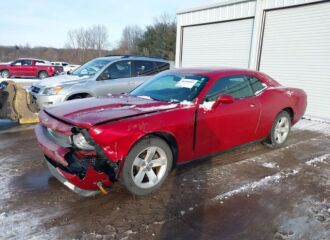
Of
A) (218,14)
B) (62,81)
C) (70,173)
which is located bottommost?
(70,173)

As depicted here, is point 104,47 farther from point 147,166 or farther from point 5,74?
point 147,166

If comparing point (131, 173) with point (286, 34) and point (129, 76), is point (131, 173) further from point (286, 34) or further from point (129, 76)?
point (286, 34)

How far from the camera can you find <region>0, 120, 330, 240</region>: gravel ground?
9.64 ft

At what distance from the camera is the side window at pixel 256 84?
5.07 metres

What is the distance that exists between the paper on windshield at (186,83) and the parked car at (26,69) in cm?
2166

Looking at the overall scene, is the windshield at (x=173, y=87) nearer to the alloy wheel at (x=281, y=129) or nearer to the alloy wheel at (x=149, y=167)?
the alloy wheel at (x=149, y=167)

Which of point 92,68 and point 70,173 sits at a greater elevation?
point 92,68

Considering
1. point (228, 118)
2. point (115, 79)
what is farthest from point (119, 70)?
point (228, 118)

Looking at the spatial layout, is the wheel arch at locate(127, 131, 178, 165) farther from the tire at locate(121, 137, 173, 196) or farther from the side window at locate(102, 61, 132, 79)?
the side window at locate(102, 61, 132, 79)

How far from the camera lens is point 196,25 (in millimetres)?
12898

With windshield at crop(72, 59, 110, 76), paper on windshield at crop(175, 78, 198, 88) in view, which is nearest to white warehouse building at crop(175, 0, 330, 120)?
windshield at crop(72, 59, 110, 76)

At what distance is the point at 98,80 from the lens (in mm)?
7391

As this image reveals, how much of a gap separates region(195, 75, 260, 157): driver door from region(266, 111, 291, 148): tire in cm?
69

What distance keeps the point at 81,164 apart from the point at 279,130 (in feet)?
13.0
